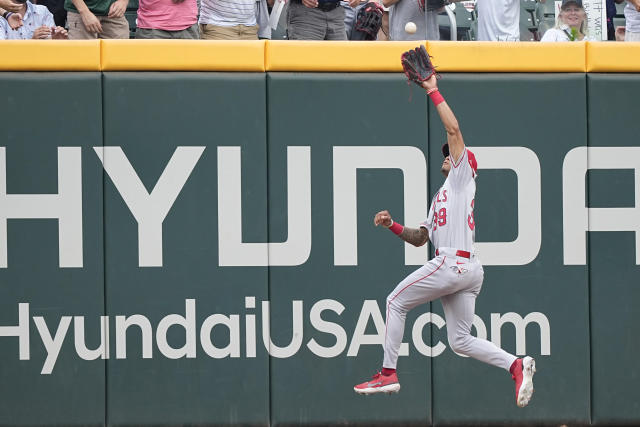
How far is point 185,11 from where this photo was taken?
8.35 meters

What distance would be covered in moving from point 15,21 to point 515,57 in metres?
4.09

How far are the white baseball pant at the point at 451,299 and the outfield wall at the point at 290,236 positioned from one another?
3.00ft

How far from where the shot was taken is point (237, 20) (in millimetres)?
8484

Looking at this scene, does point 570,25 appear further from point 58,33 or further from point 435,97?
point 58,33

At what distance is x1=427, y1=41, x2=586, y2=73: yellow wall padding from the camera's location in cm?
788

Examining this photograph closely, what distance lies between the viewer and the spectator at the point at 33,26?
824cm

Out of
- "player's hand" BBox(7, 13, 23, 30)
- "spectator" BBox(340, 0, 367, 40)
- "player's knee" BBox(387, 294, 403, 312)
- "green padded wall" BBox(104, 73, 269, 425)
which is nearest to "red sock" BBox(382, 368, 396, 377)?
"player's knee" BBox(387, 294, 403, 312)

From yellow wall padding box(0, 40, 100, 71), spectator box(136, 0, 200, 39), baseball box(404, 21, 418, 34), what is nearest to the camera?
yellow wall padding box(0, 40, 100, 71)

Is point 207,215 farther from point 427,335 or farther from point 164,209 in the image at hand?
point 427,335

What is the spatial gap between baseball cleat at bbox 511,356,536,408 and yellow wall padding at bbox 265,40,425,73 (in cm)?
252

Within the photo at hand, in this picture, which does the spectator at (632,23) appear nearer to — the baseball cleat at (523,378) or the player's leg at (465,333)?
the player's leg at (465,333)

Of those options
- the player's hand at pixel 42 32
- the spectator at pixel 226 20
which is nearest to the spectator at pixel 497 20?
the spectator at pixel 226 20

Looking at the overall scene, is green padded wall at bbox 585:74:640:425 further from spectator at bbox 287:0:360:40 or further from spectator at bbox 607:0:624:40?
spectator at bbox 287:0:360:40

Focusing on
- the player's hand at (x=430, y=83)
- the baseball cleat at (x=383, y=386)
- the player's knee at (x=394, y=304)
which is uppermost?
the player's hand at (x=430, y=83)
